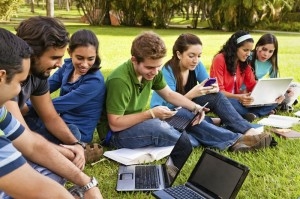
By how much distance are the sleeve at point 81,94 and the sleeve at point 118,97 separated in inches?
5.1

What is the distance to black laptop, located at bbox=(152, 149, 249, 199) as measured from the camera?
2.57 m

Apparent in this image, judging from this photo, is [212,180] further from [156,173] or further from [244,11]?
[244,11]

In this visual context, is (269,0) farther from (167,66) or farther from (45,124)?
(45,124)

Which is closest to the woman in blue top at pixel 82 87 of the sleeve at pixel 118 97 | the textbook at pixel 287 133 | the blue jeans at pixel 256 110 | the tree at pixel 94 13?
the sleeve at pixel 118 97

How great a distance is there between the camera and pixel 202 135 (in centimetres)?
400

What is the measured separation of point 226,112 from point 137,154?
1.25 meters

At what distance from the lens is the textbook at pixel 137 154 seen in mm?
3525

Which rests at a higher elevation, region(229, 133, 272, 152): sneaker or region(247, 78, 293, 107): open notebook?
region(247, 78, 293, 107): open notebook

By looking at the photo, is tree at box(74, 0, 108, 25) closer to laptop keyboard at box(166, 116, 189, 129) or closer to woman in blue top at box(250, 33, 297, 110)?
woman in blue top at box(250, 33, 297, 110)

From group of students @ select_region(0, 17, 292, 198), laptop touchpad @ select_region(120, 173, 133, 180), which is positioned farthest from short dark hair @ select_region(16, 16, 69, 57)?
laptop touchpad @ select_region(120, 173, 133, 180)

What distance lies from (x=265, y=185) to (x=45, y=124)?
70.8 inches

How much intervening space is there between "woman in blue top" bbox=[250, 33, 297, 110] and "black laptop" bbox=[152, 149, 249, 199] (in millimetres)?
2845

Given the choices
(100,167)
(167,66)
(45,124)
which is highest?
(167,66)

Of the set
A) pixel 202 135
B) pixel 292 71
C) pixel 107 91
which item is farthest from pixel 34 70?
pixel 292 71
